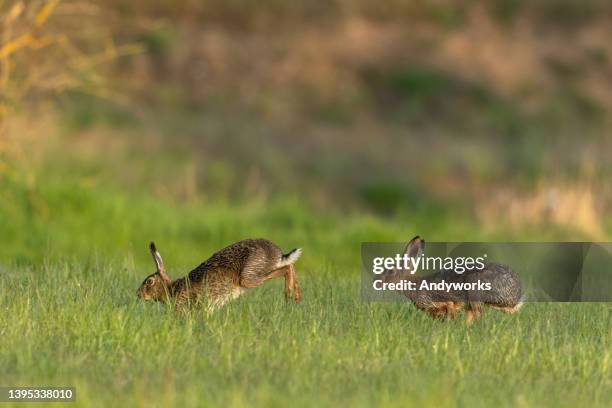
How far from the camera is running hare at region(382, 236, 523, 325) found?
24.2 feet

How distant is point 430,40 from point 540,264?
1780 cm

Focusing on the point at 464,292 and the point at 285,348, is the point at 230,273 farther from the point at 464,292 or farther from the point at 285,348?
the point at 464,292

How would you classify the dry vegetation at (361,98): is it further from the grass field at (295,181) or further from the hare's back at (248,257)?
the hare's back at (248,257)

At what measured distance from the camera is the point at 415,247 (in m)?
7.46

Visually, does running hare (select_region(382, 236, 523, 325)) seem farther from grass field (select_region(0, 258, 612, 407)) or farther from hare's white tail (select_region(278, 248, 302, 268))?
hare's white tail (select_region(278, 248, 302, 268))

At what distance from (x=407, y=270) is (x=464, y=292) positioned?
401 mm

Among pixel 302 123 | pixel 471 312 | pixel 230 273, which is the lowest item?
pixel 471 312

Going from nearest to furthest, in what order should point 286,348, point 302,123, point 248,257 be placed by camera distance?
point 286,348 → point 248,257 → point 302,123

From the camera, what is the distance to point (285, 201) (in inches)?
709

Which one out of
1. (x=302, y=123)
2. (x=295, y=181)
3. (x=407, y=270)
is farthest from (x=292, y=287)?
(x=302, y=123)

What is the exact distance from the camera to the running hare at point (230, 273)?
25.2 ft

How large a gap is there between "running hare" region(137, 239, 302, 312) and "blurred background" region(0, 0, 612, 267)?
19.6 feet

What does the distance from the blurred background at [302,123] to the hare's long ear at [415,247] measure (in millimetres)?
6923

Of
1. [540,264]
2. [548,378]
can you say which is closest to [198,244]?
[540,264]
